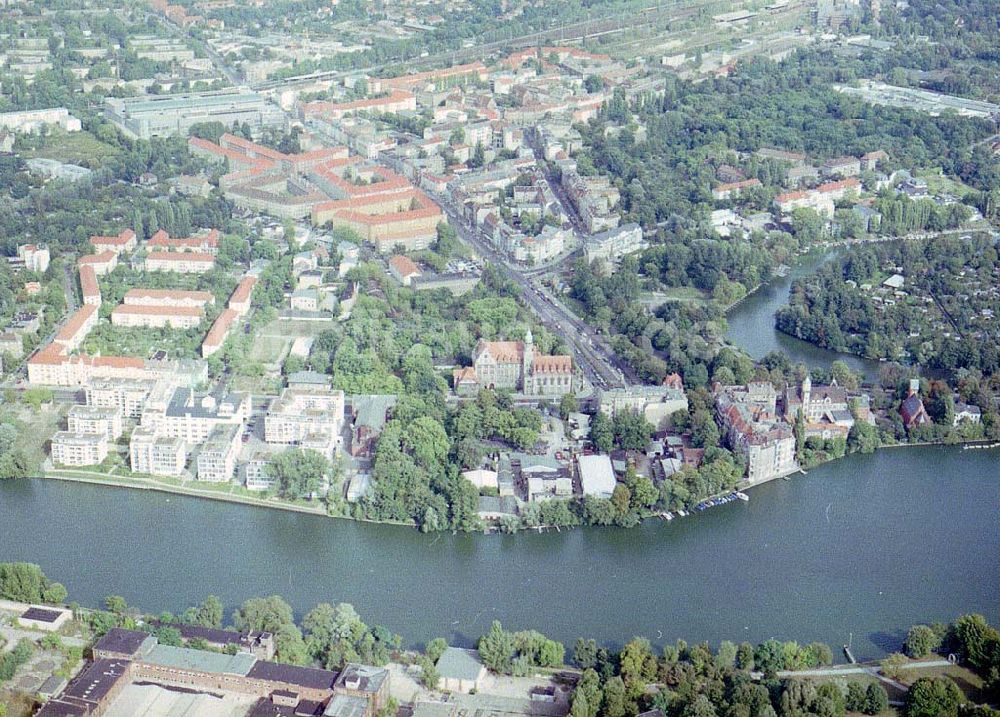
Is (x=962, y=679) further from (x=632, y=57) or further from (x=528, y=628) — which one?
(x=632, y=57)

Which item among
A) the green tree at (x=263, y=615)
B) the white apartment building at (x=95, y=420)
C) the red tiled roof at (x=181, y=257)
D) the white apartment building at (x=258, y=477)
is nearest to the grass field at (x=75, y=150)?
the red tiled roof at (x=181, y=257)

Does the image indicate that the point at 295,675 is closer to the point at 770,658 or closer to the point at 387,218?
the point at 770,658

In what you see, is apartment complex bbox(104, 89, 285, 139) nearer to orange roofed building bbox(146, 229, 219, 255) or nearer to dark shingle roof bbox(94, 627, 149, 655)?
orange roofed building bbox(146, 229, 219, 255)

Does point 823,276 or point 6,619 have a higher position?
point 6,619

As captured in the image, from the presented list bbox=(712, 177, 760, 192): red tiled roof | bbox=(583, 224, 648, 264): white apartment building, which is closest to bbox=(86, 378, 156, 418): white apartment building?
bbox=(583, 224, 648, 264): white apartment building

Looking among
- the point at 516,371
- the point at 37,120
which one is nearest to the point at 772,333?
the point at 516,371

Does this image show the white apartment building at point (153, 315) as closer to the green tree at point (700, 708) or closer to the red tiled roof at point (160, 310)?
the red tiled roof at point (160, 310)

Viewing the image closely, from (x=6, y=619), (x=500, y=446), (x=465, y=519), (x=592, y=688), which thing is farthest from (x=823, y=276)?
(x=6, y=619)
